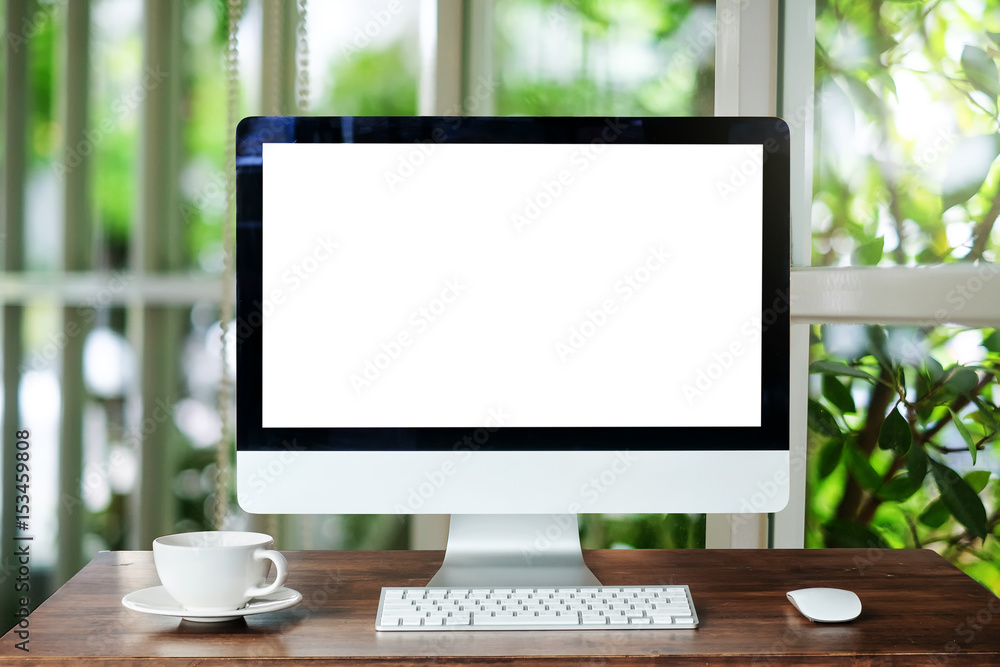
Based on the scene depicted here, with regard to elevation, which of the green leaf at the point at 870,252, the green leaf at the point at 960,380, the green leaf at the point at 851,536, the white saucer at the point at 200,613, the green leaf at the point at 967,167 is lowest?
the green leaf at the point at 851,536

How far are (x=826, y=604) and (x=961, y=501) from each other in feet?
2.40

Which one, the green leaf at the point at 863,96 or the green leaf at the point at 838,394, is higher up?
the green leaf at the point at 863,96

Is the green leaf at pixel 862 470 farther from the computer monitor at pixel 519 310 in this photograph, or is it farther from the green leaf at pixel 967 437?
the computer monitor at pixel 519 310

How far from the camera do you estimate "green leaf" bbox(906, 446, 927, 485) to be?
1.47 metres

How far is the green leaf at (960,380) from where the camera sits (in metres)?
1.46

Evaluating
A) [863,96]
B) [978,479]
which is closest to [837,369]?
[978,479]

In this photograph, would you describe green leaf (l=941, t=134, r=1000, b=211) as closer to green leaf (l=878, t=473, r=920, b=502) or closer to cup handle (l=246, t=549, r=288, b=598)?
green leaf (l=878, t=473, r=920, b=502)

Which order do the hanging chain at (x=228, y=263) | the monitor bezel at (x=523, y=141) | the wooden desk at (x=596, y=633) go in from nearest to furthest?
the wooden desk at (x=596, y=633), the monitor bezel at (x=523, y=141), the hanging chain at (x=228, y=263)

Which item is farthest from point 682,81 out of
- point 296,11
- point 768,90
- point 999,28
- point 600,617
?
point 600,617

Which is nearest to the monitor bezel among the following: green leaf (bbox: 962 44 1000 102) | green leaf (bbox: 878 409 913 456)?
green leaf (bbox: 878 409 913 456)

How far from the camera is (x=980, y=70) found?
57.6 inches

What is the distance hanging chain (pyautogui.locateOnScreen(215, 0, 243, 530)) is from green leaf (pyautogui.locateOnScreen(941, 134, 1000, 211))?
136 cm

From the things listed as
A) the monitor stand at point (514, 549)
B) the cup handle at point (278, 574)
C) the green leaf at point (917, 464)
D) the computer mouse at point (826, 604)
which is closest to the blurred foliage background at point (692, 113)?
the green leaf at point (917, 464)

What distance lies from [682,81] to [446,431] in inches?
42.7
